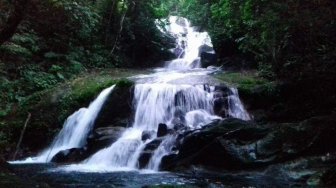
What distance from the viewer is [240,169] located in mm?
9359

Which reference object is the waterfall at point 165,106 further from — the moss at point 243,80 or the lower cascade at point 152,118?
the moss at point 243,80

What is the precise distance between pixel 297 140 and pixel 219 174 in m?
1.94

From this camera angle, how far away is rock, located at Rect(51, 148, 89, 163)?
11211 millimetres

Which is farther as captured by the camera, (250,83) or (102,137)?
(250,83)

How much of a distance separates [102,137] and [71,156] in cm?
96

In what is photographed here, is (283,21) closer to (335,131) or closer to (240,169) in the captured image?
(335,131)

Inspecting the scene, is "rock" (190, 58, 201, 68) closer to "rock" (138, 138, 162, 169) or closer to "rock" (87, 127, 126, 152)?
"rock" (87, 127, 126, 152)

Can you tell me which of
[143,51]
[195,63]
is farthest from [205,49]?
[143,51]

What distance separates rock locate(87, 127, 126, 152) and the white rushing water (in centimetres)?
72

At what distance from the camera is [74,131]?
1294 centimetres

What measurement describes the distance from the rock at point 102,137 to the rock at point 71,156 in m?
0.25

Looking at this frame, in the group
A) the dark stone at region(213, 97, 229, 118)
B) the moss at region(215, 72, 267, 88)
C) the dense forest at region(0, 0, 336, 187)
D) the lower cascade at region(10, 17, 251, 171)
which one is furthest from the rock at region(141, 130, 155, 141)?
the moss at region(215, 72, 267, 88)

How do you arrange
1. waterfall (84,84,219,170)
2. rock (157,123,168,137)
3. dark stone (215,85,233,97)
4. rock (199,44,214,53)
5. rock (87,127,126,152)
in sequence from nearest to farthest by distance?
rock (157,123,168,137) < rock (87,127,126,152) < waterfall (84,84,219,170) < dark stone (215,85,233,97) < rock (199,44,214,53)

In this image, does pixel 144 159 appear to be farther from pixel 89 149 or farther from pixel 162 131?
pixel 89 149
